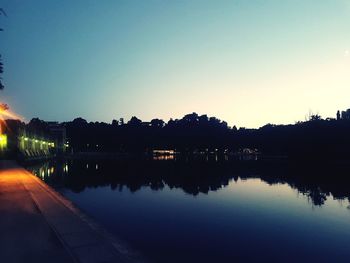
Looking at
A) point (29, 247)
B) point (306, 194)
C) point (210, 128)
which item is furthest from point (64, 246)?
point (210, 128)

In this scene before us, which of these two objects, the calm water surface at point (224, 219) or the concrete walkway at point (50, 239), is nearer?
the concrete walkway at point (50, 239)

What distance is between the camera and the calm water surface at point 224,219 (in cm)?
1616

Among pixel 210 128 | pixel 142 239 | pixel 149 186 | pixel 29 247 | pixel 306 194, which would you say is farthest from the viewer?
pixel 210 128

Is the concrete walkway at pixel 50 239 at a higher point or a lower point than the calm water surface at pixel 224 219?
higher

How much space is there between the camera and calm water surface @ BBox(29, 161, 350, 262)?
16156 millimetres

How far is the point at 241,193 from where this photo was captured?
36.9 m

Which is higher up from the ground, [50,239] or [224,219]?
[50,239]

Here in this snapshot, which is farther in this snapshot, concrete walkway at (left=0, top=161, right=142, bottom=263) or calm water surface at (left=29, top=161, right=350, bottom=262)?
calm water surface at (left=29, top=161, right=350, bottom=262)

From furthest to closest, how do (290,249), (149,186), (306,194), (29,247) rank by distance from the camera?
(149,186)
(306,194)
(290,249)
(29,247)

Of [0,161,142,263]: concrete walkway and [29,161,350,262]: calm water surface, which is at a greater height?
[0,161,142,263]: concrete walkway

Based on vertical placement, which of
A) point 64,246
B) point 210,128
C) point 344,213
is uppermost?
point 210,128

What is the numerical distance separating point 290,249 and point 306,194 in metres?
21.6

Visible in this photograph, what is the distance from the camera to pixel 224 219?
23.5 m

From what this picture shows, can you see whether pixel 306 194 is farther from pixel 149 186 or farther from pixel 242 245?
pixel 242 245
